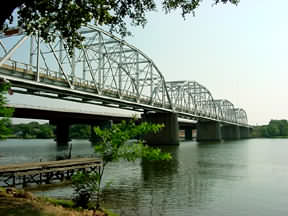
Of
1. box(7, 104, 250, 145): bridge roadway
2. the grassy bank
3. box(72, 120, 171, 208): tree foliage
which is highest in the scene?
box(7, 104, 250, 145): bridge roadway

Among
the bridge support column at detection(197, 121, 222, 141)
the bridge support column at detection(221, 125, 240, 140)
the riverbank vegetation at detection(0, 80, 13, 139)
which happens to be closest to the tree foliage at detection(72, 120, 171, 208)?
the riverbank vegetation at detection(0, 80, 13, 139)

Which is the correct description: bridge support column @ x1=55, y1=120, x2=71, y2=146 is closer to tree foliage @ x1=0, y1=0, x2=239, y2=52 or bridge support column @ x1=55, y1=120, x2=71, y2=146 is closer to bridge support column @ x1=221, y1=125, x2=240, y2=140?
tree foliage @ x1=0, y1=0, x2=239, y2=52

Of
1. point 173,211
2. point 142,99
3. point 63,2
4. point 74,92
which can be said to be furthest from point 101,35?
point 173,211

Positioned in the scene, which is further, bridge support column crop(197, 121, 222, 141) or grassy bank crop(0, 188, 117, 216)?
bridge support column crop(197, 121, 222, 141)

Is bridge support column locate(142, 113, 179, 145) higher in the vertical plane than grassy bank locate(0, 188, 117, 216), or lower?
higher

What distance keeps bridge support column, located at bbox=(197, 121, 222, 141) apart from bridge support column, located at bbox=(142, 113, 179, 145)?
53.9 meters

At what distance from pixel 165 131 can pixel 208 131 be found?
59994 mm

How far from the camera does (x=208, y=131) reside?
137 meters

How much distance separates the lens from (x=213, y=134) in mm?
135500

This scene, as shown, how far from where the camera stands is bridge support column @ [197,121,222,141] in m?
135

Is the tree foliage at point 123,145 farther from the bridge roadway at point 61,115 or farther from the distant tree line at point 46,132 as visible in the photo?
the distant tree line at point 46,132

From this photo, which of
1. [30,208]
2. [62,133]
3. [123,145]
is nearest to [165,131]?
[62,133]

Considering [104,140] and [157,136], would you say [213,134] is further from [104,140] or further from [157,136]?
[104,140]

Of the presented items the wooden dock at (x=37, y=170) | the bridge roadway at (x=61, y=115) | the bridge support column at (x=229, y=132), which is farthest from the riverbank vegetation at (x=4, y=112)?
the bridge support column at (x=229, y=132)
